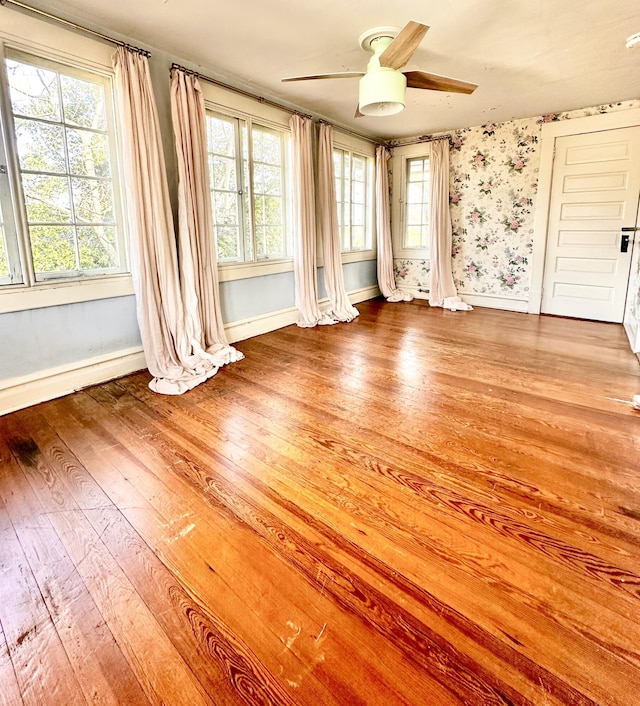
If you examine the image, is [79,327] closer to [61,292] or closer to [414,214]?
[61,292]

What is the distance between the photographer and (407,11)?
2.56 metres

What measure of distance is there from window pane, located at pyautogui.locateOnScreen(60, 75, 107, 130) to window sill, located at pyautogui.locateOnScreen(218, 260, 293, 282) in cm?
147

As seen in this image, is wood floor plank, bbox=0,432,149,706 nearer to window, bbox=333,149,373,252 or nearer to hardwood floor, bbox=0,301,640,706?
hardwood floor, bbox=0,301,640,706

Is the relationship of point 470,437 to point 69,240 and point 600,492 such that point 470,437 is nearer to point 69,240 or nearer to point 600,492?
point 600,492

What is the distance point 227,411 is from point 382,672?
1.79 m

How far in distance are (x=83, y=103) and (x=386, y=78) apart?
6.86ft

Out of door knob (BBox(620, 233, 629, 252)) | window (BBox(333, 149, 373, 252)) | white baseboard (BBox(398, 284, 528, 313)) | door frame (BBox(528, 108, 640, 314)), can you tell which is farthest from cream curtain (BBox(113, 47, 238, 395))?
door knob (BBox(620, 233, 629, 252))

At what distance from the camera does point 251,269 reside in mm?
4227

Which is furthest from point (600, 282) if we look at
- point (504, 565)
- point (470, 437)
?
point (504, 565)

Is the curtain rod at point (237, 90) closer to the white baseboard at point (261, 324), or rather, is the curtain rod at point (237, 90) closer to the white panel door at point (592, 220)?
the white baseboard at point (261, 324)

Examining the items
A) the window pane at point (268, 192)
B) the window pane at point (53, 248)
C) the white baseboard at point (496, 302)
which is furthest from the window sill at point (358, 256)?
the window pane at point (53, 248)

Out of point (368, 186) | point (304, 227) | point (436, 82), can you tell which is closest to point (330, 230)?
point (304, 227)

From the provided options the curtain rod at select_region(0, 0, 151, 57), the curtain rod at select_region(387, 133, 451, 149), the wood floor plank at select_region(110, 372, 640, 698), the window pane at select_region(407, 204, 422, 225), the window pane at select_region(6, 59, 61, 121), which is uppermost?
the curtain rod at select_region(387, 133, 451, 149)

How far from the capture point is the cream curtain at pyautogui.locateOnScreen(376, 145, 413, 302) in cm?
600
